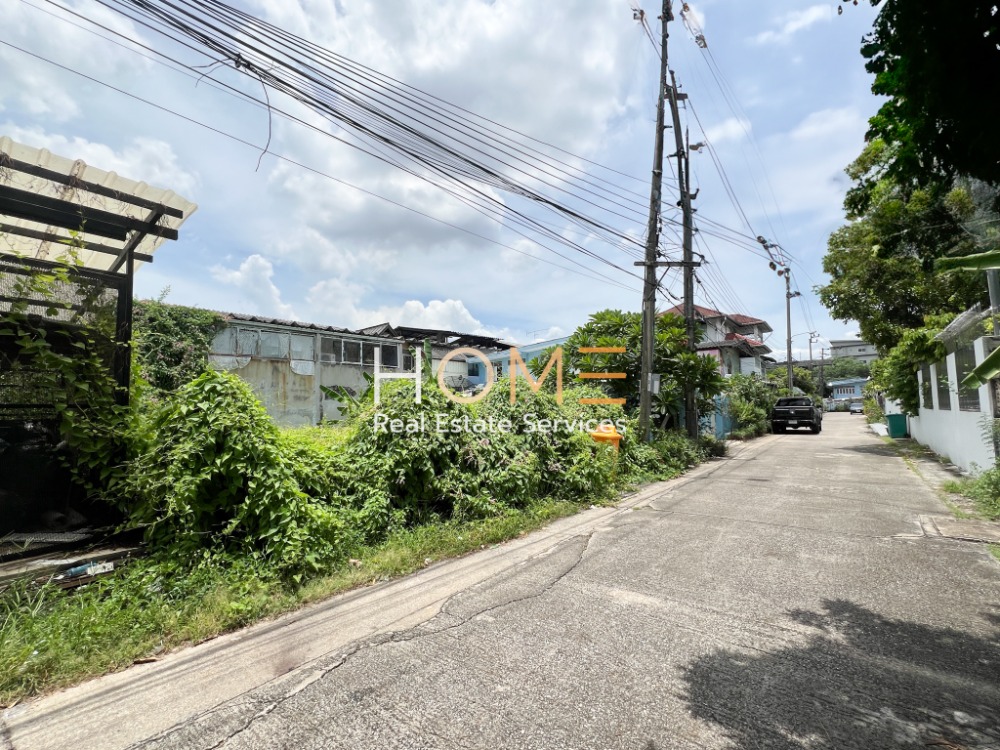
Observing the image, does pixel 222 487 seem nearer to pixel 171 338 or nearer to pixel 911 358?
pixel 171 338

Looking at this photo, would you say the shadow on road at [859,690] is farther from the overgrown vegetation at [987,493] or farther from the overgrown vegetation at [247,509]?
the overgrown vegetation at [987,493]

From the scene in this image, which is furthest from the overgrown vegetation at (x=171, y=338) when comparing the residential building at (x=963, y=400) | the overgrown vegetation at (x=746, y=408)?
the overgrown vegetation at (x=746, y=408)

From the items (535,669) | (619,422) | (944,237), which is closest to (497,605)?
(535,669)

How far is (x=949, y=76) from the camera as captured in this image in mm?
1939

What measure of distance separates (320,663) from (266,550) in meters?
1.44

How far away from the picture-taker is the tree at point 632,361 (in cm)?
1170

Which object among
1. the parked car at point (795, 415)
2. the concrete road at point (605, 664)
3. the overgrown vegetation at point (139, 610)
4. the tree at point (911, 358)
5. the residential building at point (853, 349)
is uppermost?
the residential building at point (853, 349)

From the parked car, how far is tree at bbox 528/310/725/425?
455 inches

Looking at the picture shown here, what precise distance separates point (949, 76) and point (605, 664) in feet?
10.8

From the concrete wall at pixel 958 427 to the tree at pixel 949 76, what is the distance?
23.5 ft

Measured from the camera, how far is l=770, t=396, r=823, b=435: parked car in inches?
818

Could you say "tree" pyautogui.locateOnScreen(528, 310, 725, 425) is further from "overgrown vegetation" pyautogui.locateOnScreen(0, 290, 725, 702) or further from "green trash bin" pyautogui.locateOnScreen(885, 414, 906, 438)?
"green trash bin" pyautogui.locateOnScreen(885, 414, 906, 438)

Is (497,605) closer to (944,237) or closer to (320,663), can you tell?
(320,663)

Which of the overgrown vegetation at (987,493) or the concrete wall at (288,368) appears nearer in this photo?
the overgrown vegetation at (987,493)
